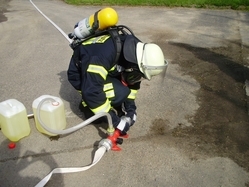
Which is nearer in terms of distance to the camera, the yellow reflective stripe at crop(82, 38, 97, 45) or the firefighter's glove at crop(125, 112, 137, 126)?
the yellow reflective stripe at crop(82, 38, 97, 45)

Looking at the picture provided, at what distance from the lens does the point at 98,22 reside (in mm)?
3256

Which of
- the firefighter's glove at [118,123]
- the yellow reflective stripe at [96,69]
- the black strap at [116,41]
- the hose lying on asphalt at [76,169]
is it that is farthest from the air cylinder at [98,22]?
the hose lying on asphalt at [76,169]

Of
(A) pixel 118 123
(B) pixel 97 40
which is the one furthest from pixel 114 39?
(A) pixel 118 123

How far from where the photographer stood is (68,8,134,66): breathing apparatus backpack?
124 inches

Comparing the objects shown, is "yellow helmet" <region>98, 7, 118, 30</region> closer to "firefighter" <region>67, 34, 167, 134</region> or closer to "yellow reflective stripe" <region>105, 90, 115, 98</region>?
"firefighter" <region>67, 34, 167, 134</region>

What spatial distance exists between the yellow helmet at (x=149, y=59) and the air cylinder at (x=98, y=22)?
0.44 m

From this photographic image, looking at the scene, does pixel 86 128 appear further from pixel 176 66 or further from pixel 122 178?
pixel 176 66

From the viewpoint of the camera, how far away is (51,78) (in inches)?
201

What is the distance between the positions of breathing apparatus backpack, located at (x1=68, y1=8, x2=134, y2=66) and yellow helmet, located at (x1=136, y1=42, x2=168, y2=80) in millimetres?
236

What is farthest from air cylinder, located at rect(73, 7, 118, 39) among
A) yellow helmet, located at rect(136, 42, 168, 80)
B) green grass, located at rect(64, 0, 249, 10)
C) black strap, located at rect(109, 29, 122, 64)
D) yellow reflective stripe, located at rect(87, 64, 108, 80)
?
green grass, located at rect(64, 0, 249, 10)

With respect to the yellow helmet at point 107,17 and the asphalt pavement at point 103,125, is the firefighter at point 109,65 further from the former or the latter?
the asphalt pavement at point 103,125

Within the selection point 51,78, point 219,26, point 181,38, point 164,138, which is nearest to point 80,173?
point 164,138

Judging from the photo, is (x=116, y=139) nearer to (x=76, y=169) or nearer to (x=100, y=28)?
(x=76, y=169)

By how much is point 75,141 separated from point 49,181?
0.70m
